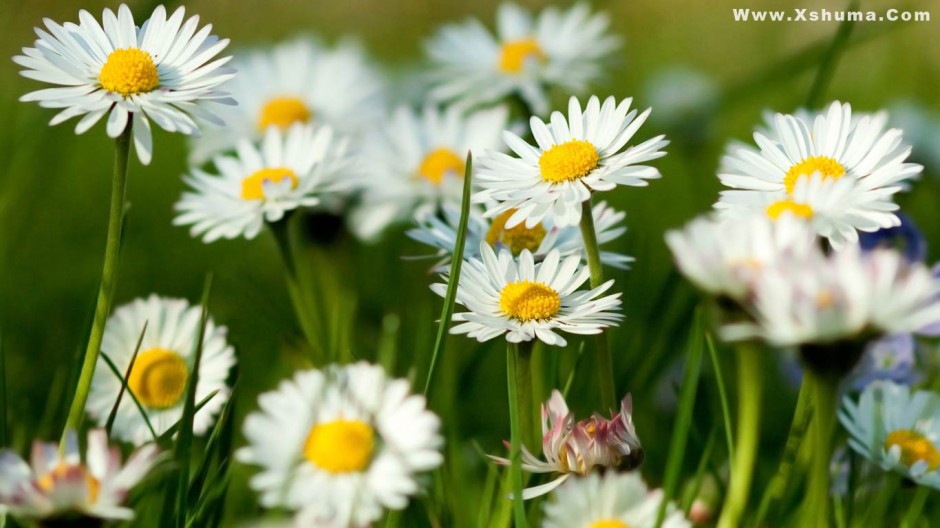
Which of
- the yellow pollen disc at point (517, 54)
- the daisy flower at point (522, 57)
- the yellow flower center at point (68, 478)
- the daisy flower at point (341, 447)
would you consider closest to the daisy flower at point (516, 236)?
the daisy flower at point (341, 447)

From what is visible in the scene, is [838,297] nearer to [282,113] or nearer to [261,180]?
[261,180]

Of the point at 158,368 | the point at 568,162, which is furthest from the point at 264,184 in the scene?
the point at 568,162

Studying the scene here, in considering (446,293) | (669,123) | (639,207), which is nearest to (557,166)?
(446,293)

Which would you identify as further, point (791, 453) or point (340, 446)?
point (791, 453)

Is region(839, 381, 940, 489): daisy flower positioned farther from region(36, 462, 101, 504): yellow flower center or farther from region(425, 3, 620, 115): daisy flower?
region(425, 3, 620, 115): daisy flower

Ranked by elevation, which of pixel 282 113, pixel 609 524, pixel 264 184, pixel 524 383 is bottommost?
pixel 609 524

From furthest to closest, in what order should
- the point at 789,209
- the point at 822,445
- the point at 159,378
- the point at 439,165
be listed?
the point at 439,165 < the point at 159,378 < the point at 789,209 < the point at 822,445
